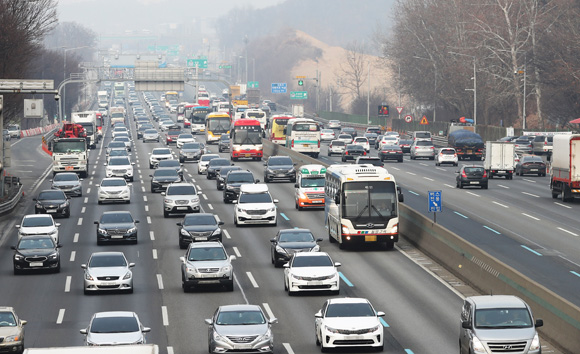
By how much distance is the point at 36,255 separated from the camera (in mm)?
40875

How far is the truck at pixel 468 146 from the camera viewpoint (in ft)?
321

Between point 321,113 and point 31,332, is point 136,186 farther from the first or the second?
point 321,113

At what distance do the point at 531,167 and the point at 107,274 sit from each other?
5010 centimetres

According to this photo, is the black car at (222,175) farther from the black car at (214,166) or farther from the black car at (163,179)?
the black car at (214,166)

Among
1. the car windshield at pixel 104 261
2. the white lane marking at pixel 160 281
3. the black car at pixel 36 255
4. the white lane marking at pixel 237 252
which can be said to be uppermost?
the car windshield at pixel 104 261

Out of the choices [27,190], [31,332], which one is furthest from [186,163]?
[31,332]

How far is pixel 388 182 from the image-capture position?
4459 centimetres

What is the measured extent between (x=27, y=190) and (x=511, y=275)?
48287 millimetres

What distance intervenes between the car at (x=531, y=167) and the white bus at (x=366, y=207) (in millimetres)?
38063

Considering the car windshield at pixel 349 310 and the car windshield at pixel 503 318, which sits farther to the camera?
the car windshield at pixel 349 310

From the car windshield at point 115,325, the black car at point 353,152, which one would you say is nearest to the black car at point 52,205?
the car windshield at point 115,325

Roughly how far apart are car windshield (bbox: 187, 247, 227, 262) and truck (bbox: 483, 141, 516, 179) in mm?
42537

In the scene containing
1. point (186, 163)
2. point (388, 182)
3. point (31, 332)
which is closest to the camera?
point (31, 332)

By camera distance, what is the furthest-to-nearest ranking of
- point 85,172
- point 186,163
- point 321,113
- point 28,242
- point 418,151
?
point 321,113, point 418,151, point 186,163, point 85,172, point 28,242
